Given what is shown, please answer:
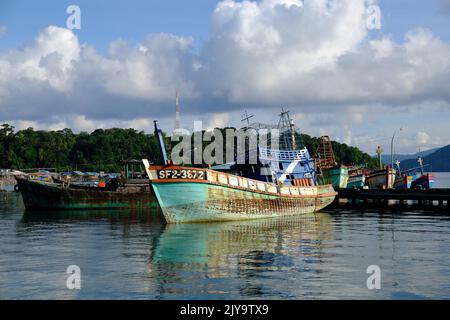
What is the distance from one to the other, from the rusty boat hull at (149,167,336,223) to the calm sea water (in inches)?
52.4

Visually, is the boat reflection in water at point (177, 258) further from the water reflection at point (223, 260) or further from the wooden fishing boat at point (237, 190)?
the wooden fishing boat at point (237, 190)

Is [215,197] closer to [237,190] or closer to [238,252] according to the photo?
A: [237,190]

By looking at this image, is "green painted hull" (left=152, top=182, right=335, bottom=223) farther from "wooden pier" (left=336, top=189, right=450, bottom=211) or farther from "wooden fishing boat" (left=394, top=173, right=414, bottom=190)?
"wooden fishing boat" (left=394, top=173, right=414, bottom=190)

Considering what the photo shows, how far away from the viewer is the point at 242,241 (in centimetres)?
3291

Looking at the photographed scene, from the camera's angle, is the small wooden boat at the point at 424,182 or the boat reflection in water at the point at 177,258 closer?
the boat reflection in water at the point at 177,258

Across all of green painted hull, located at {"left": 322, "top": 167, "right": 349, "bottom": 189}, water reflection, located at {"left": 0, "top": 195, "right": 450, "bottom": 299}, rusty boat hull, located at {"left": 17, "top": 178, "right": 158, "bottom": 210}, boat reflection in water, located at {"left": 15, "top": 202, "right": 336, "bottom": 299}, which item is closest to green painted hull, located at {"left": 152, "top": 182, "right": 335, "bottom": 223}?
boat reflection in water, located at {"left": 15, "top": 202, "right": 336, "bottom": 299}

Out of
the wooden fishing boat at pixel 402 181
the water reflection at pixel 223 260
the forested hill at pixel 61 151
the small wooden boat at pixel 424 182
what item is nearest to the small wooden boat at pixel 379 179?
the wooden fishing boat at pixel 402 181

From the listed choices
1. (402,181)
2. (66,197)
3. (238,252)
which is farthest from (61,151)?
(238,252)

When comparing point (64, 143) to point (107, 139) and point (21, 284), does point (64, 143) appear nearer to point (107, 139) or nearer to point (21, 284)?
point (107, 139)

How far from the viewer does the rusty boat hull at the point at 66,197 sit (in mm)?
60469
